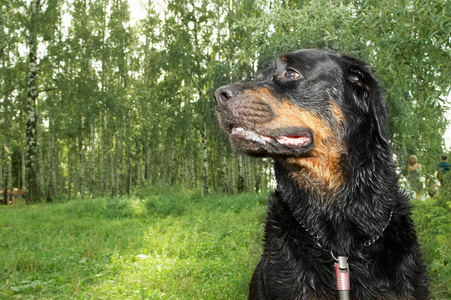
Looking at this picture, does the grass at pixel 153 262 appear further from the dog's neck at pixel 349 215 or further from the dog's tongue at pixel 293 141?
the dog's tongue at pixel 293 141

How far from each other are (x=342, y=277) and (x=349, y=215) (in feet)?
1.37

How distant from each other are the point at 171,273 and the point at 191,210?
7.47 metres

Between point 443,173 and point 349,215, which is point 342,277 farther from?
point 443,173

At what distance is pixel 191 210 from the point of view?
12297 mm

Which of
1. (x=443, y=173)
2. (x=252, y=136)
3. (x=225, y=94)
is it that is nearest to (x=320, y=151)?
(x=252, y=136)

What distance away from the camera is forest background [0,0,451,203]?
510 centimetres

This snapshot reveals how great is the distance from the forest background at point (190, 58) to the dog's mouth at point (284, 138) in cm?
174

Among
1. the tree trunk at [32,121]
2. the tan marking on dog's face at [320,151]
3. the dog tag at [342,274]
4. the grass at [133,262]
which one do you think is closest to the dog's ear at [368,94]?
the tan marking on dog's face at [320,151]

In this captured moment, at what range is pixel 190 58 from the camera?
2258cm

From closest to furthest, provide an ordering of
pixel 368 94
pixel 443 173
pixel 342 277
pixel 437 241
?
pixel 342 277
pixel 368 94
pixel 437 241
pixel 443 173

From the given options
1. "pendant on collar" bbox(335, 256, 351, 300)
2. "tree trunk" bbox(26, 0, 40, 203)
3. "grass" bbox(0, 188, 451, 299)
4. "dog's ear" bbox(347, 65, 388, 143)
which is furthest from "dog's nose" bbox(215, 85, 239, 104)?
"tree trunk" bbox(26, 0, 40, 203)

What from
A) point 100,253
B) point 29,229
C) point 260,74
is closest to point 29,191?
point 29,229

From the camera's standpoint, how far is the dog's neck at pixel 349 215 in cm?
238

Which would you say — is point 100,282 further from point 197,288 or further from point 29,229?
point 29,229
